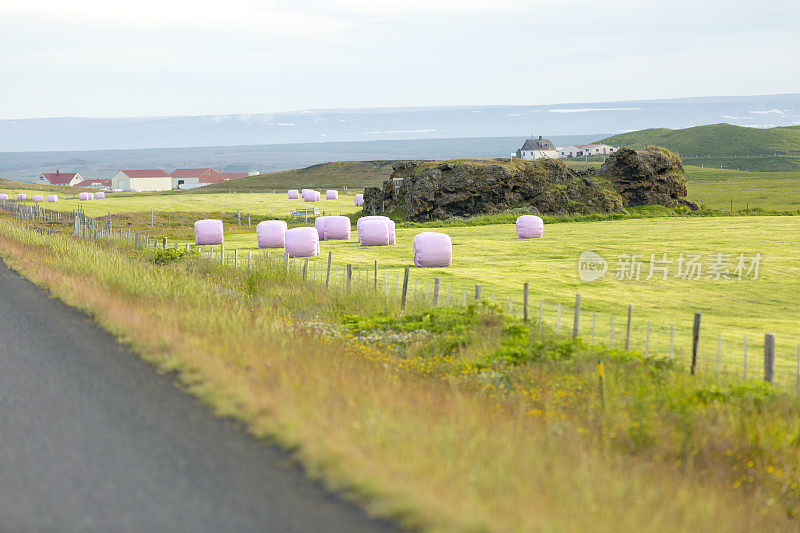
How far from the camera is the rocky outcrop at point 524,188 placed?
226 feet

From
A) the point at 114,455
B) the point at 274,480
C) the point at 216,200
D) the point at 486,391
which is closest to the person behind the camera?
the point at 274,480

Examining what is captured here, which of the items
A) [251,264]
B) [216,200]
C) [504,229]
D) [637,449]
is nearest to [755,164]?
[216,200]

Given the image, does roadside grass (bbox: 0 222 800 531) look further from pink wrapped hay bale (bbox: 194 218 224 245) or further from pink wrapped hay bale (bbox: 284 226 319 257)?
pink wrapped hay bale (bbox: 194 218 224 245)

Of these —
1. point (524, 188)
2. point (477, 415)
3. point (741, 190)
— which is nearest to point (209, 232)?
point (524, 188)

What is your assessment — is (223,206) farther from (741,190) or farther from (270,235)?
(741,190)

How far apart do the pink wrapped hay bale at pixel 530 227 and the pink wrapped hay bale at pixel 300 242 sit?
1474cm

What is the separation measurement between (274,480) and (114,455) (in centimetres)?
213

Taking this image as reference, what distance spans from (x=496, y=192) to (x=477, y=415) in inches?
2352

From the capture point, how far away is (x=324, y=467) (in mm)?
8438

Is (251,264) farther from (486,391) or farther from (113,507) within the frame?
(113,507)

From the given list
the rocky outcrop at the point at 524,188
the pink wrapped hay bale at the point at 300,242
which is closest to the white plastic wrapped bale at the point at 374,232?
the pink wrapped hay bale at the point at 300,242

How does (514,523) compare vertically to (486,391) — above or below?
above

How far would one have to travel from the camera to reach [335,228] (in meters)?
48.2

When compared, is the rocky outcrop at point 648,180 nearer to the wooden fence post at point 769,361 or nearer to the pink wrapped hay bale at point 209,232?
the pink wrapped hay bale at point 209,232
